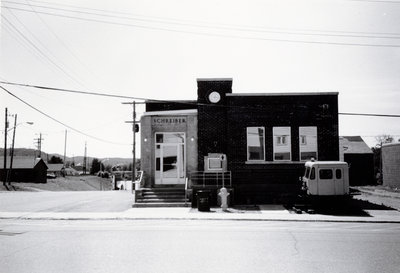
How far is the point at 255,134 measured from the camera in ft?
73.6

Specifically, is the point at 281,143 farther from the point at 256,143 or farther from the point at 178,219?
the point at 178,219

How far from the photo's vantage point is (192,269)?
25.5 ft

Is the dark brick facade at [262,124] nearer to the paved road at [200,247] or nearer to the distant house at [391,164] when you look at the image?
the paved road at [200,247]

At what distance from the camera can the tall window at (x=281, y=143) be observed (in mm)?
22328

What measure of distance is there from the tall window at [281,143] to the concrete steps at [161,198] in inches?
241

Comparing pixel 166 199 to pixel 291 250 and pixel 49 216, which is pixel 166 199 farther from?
pixel 291 250

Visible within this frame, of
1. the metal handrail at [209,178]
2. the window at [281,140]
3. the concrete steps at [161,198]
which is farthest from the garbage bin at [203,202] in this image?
the window at [281,140]

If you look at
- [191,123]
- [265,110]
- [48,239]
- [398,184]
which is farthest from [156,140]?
[398,184]

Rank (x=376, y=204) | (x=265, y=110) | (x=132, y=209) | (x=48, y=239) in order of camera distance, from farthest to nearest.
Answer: (x=265, y=110) < (x=376, y=204) < (x=132, y=209) < (x=48, y=239)

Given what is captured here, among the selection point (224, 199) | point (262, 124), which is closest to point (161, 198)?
point (224, 199)

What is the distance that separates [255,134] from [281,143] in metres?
1.64

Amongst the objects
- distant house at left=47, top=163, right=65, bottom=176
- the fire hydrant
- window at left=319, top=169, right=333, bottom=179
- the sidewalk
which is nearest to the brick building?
the fire hydrant

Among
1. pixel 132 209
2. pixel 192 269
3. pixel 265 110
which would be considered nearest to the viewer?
pixel 192 269

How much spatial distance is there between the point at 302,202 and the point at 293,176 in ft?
6.58
